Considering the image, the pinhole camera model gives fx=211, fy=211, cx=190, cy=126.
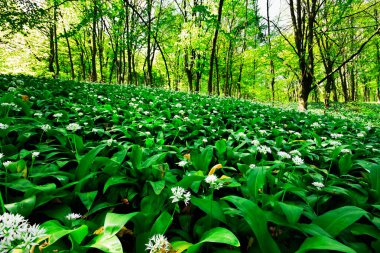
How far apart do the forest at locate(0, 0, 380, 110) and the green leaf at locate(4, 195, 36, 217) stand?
7568 mm

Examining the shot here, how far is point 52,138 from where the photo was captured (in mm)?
2855

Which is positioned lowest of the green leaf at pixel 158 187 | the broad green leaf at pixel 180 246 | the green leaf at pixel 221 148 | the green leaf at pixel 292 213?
the broad green leaf at pixel 180 246

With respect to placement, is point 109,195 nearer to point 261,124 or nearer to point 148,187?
point 148,187

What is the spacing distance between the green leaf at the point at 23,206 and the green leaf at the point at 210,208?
1.08 metres

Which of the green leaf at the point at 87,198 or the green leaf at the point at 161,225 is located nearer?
the green leaf at the point at 161,225

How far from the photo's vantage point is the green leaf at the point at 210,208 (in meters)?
1.43

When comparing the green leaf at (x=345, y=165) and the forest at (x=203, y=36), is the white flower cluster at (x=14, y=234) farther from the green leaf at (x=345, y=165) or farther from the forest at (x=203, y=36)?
the forest at (x=203, y=36)

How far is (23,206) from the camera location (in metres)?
1.39

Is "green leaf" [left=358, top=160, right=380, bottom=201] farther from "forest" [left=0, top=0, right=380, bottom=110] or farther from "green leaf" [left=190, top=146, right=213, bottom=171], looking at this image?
"forest" [left=0, top=0, right=380, bottom=110]

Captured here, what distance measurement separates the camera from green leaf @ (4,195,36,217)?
135cm

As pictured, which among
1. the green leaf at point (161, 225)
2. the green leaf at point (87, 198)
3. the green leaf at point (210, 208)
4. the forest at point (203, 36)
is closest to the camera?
the green leaf at point (161, 225)

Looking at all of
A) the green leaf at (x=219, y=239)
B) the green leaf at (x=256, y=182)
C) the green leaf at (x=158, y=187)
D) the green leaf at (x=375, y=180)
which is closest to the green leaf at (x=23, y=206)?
the green leaf at (x=158, y=187)

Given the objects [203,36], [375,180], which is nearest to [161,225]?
[375,180]

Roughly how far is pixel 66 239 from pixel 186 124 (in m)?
2.97
